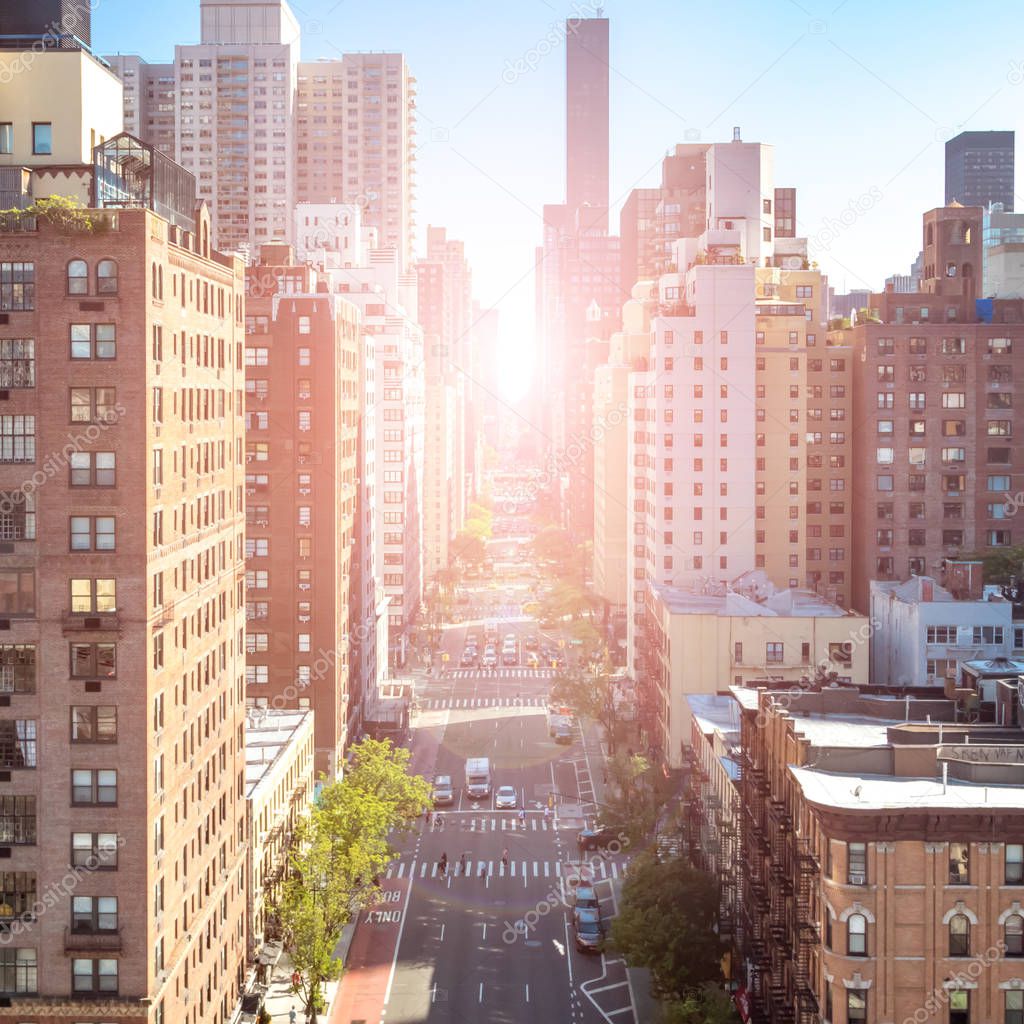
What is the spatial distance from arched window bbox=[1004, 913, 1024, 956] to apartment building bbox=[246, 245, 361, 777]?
61.1 metres

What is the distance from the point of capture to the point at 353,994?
71.9m

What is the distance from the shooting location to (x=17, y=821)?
5162 centimetres

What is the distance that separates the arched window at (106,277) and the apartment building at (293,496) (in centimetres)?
4994

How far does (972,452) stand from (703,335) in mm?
25754

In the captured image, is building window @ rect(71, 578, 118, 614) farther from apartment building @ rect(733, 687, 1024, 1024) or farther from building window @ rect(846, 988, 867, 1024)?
building window @ rect(846, 988, 867, 1024)

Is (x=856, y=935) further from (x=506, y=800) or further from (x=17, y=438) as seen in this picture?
(x=506, y=800)

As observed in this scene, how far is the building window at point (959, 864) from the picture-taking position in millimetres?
49500

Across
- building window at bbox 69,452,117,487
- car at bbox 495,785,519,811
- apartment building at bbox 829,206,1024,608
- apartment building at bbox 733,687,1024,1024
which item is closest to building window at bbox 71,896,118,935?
building window at bbox 69,452,117,487

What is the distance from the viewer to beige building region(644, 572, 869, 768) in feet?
324

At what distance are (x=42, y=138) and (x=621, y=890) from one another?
50.2 m

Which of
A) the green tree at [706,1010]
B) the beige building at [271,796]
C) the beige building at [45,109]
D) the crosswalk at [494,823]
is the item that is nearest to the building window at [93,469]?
the beige building at [45,109]

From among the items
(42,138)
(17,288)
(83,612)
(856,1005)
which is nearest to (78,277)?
(17,288)

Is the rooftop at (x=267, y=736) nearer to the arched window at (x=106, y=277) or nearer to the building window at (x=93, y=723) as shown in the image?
the building window at (x=93, y=723)

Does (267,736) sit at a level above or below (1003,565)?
below
